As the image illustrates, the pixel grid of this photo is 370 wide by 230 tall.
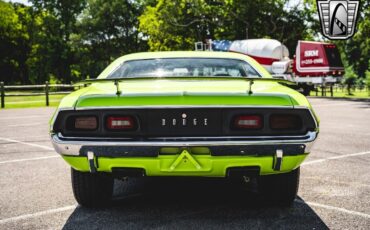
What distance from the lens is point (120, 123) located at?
3004 millimetres

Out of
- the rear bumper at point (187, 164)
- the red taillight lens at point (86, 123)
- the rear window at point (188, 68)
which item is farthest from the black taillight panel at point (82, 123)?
the rear window at point (188, 68)

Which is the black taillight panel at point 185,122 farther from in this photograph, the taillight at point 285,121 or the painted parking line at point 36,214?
the painted parking line at point 36,214

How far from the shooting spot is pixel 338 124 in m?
10.5

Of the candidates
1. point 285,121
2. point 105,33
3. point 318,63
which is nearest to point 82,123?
point 285,121

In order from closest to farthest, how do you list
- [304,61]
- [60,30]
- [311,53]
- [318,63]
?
1. [318,63]
2. [311,53]
3. [304,61]
4. [60,30]

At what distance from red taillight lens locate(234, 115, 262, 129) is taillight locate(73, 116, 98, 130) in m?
0.95

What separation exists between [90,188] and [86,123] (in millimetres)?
674

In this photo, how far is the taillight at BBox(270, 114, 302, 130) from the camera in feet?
9.92

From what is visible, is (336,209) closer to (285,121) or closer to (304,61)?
(285,121)

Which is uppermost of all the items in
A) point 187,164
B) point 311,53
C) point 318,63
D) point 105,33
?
point 105,33

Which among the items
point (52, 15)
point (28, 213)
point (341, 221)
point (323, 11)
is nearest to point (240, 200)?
point (341, 221)

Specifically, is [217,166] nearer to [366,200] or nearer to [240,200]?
[240,200]

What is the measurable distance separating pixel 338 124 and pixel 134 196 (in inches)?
305

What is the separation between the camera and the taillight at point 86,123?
3.03 m
